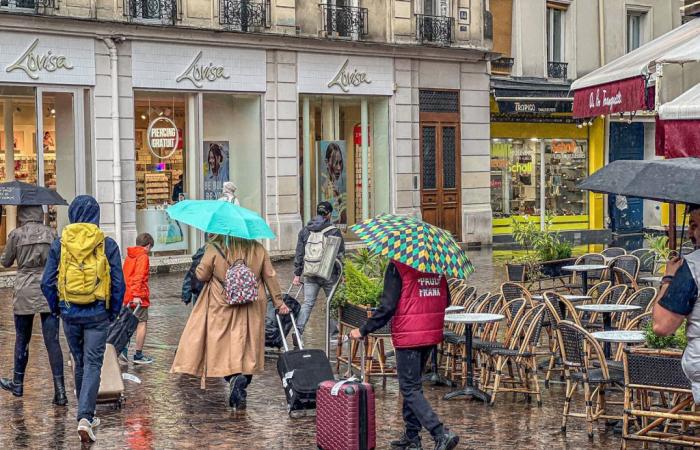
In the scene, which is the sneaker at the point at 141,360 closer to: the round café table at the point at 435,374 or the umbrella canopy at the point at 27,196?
the umbrella canopy at the point at 27,196

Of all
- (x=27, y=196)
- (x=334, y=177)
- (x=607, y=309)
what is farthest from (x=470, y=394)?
(x=334, y=177)

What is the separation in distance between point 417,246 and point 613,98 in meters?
4.23

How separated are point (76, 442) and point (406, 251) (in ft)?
9.49

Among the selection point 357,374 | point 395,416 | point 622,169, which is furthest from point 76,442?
point 622,169

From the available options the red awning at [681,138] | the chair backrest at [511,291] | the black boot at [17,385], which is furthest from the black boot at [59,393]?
the red awning at [681,138]

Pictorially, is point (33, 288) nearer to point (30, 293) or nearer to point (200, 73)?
point (30, 293)

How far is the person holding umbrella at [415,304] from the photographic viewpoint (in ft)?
28.0

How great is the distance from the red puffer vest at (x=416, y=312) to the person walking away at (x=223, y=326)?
200 centimetres

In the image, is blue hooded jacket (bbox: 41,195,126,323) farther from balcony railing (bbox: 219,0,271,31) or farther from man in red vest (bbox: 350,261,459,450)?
balcony railing (bbox: 219,0,271,31)

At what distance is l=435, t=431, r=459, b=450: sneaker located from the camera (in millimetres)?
8516

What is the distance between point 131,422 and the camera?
10016 millimetres

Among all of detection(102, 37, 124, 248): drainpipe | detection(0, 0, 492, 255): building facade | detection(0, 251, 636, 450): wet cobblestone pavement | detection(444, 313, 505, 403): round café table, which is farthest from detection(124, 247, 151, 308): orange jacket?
detection(102, 37, 124, 248): drainpipe

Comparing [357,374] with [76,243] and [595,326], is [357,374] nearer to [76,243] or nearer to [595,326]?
[595,326]

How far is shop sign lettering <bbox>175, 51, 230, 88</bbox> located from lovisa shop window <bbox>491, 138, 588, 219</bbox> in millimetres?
9611
